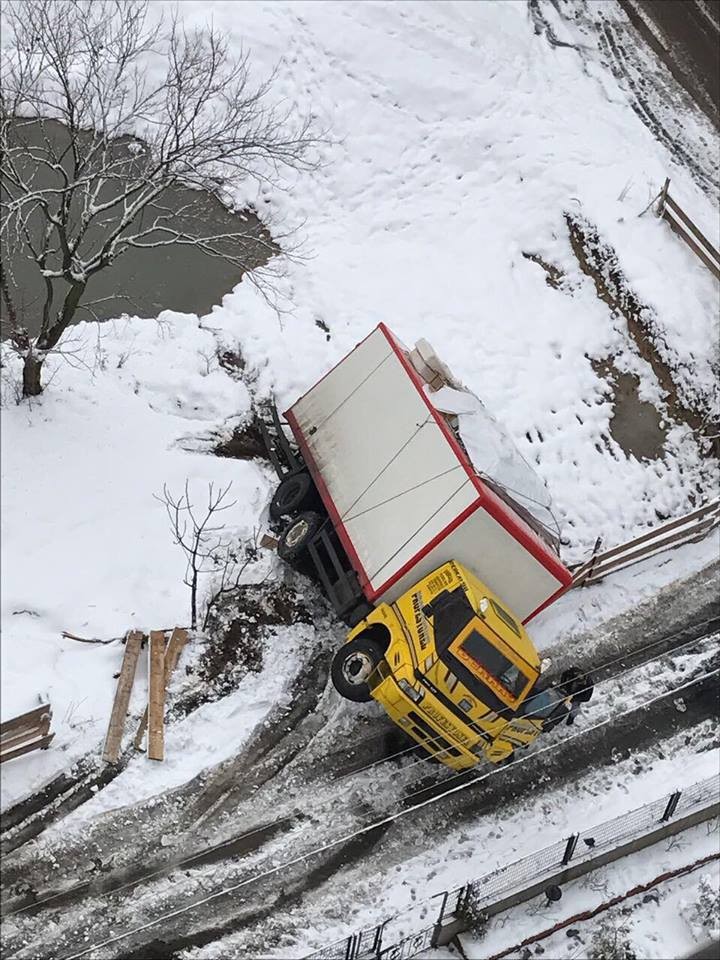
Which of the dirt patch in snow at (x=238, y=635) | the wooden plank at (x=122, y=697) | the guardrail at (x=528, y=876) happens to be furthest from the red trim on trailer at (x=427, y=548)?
the guardrail at (x=528, y=876)

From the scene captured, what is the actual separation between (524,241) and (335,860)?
1278 cm

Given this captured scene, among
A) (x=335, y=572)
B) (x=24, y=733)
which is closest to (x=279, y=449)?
(x=335, y=572)

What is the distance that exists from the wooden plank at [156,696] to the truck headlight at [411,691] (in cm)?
331

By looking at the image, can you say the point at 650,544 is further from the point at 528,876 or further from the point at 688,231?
the point at 688,231

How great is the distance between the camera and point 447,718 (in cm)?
1339

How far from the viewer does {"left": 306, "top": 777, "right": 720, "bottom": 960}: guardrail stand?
1248 cm

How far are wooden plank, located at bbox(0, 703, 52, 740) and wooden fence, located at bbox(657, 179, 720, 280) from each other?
48.3ft

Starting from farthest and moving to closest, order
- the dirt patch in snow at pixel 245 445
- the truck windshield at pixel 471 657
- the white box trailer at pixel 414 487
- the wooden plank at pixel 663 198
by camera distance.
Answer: the wooden plank at pixel 663 198, the dirt patch in snow at pixel 245 445, the white box trailer at pixel 414 487, the truck windshield at pixel 471 657

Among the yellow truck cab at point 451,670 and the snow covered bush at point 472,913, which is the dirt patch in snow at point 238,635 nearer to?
the yellow truck cab at point 451,670

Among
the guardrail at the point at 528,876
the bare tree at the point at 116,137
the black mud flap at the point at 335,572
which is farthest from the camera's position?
the bare tree at the point at 116,137

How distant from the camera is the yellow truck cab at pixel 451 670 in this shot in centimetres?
1340

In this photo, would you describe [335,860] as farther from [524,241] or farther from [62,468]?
[524,241]

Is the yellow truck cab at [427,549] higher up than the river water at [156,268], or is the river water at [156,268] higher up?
the yellow truck cab at [427,549]

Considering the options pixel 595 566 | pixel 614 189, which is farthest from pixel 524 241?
pixel 595 566
